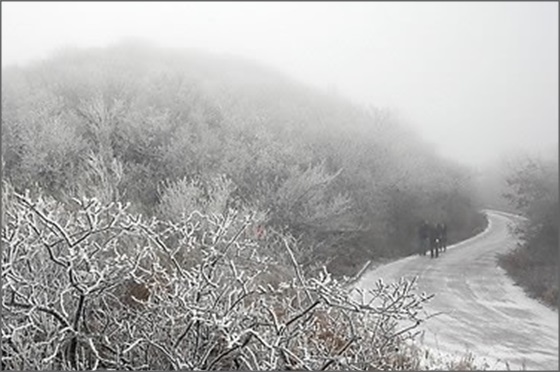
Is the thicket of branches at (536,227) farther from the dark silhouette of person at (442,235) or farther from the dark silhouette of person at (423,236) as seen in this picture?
the dark silhouette of person at (423,236)

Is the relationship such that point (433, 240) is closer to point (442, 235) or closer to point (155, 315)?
point (442, 235)

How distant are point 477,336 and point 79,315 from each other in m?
3.17

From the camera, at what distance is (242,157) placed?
324 inches

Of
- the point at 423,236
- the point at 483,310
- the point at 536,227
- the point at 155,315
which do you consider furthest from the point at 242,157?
the point at 155,315

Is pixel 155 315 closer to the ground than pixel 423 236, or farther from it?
farther from it

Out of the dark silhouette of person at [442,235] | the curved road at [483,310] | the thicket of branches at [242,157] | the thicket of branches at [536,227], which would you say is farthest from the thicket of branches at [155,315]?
the dark silhouette of person at [442,235]

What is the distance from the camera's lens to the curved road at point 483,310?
4241 millimetres

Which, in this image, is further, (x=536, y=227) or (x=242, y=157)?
(x=242, y=157)

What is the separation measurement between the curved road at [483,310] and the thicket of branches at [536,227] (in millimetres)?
120

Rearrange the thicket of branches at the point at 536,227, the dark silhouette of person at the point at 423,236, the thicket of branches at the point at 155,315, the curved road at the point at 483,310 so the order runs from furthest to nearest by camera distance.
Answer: the dark silhouette of person at the point at 423,236
the thicket of branches at the point at 536,227
the curved road at the point at 483,310
the thicket of branches at the point at 155,315

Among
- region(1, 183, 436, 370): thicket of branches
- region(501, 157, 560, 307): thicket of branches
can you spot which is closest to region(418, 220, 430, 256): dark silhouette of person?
region(501, 157, 560, 307): thicket of branches

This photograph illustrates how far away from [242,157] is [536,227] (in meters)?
4.30

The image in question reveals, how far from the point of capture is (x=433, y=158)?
5.83 metres

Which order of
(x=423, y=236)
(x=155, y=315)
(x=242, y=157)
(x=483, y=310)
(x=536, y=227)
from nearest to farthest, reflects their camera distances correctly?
1. (x=155, y=315)
2. (x=483, y=310)
3. (x=536, y=227)
4. (x=423, y=236)
5. (x=242, y=157)
